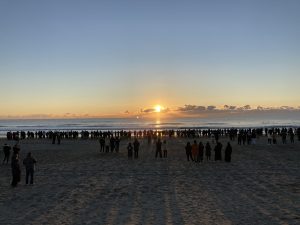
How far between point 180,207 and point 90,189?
476 centimetres

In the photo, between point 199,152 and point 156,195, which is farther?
point 199,152

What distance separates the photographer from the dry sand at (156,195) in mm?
11711

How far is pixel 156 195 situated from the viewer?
14914mm

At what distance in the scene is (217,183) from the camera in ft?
57.4

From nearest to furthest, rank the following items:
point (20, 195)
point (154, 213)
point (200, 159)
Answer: point (154, 213) < point (20, 195) < point (200, 159)

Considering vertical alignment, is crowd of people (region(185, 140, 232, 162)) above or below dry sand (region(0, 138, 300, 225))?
above

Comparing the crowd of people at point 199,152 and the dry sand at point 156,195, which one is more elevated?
the crowd of people at point 199,152

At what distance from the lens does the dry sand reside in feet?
38.4

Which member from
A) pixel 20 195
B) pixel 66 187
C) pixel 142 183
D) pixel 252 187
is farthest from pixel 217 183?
pixel 20 195

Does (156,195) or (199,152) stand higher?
(199,152)

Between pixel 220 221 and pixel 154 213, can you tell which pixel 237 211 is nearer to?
pixel 220 221

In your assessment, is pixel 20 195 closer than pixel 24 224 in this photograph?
No

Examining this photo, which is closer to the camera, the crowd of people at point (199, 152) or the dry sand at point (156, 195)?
the dry sand at point (156, 195)

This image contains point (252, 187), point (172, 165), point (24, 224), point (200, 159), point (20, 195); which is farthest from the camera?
point (200, 159)
